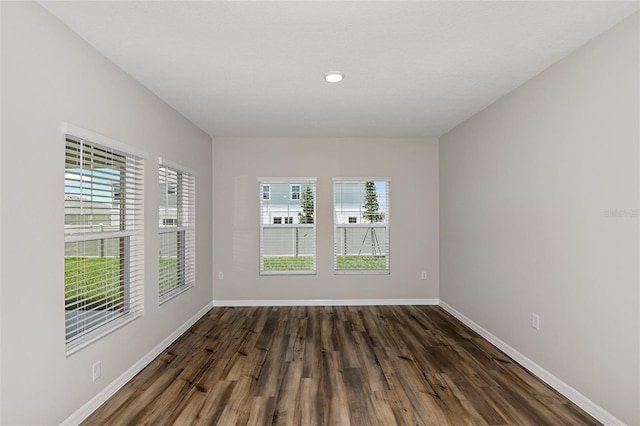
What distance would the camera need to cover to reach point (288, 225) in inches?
212

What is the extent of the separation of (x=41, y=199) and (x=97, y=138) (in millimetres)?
676

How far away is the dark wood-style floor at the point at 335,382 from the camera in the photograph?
2.37 metres

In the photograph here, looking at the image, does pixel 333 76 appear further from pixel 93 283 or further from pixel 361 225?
pixel 361 225

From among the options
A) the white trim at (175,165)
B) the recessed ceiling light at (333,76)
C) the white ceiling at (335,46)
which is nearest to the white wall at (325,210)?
the white trim at (175,165)

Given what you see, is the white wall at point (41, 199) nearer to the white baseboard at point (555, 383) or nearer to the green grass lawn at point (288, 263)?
the green grass lawn at point (288, 263)

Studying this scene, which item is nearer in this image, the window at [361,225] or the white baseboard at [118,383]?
the white baseboard at [118,383]

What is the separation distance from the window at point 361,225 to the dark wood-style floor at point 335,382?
1.27m

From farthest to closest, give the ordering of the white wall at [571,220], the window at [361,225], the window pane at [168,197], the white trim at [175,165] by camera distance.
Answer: the window at [361,225] → the window pane at [168,197] → the white trim at [175,165] → the white wall at [571,220]

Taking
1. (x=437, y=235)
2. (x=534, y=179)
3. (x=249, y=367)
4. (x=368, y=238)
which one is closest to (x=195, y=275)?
(x=249, y=367)

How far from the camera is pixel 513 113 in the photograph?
3365 mm

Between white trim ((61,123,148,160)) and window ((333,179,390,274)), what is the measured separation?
305 cm

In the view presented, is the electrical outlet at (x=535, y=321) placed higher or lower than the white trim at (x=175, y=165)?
lower

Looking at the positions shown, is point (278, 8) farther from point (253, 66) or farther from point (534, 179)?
point (534, 179)

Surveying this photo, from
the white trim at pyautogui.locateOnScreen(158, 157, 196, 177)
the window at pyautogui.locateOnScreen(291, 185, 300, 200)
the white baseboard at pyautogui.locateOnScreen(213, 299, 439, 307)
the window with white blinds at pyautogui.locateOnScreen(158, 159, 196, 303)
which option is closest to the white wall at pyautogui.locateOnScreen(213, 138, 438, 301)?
the white baseboard at pyautogui.locateOnScreen(213, 299, 439, 307)
